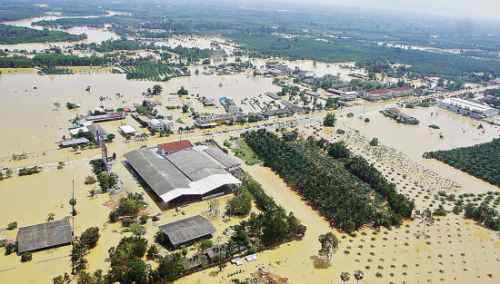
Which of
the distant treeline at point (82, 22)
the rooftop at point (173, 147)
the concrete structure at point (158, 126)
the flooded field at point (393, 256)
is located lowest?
the flooded field at point (393, 256)

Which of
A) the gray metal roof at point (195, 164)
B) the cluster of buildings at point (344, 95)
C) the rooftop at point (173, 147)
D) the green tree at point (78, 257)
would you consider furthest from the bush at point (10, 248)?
the cluster of buildings at point (344, 95)

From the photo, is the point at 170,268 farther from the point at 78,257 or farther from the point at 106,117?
the point at 106,117

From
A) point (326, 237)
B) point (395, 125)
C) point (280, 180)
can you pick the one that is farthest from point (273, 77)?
point (326, 237)

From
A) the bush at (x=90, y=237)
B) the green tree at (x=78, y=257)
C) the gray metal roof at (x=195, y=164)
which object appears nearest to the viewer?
the green tree at (x=78, y=257)

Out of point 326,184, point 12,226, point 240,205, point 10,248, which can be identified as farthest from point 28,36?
point 326,184

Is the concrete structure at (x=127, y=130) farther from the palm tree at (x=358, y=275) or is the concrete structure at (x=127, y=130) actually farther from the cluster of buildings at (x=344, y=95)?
the cluster of buildings at (x=344, y=95)

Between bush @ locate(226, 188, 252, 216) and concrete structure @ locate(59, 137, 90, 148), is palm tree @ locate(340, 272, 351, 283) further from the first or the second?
concrete structure @ locate(59, 137, 90, 148)

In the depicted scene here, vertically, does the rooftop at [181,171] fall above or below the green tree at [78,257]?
above
